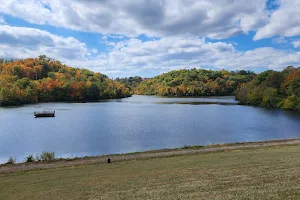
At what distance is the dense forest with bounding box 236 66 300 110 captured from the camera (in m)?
78.2

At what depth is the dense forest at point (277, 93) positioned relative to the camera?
257 feet

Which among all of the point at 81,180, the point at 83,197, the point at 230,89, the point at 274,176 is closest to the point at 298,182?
the point at 274,176

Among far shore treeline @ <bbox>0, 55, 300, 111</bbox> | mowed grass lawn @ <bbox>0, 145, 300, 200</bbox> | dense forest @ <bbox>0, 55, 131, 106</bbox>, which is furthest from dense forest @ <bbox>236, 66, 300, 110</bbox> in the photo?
dense forest @ <bbox>0, 55, 131, 106</bbox>

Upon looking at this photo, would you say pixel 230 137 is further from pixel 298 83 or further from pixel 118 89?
pixel 118 89

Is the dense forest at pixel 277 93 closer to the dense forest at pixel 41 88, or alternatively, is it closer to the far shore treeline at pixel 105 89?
the far shore treeline at pixel 105 89

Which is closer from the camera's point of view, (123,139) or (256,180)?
(256,180)

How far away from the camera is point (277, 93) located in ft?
301

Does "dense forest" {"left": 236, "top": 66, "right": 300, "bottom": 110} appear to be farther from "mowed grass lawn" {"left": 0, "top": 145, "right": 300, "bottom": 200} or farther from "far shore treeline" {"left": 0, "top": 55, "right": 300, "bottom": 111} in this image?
"mowed grass lawn" {"left": 0, "top": 145, "right": 300, "bottom": 200}

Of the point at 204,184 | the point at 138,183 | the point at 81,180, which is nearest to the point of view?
the point at 204,184

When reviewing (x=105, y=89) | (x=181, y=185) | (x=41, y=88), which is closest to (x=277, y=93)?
(x=181, y=185)

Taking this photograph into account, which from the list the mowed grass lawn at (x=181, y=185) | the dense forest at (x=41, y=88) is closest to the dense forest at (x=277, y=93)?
the mowed grass lawn at (x=181, y=185)

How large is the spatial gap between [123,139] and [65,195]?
2366 centimetres

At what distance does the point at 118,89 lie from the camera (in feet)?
557

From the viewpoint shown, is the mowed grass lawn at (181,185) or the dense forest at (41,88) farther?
the dense forest at (41,88)
